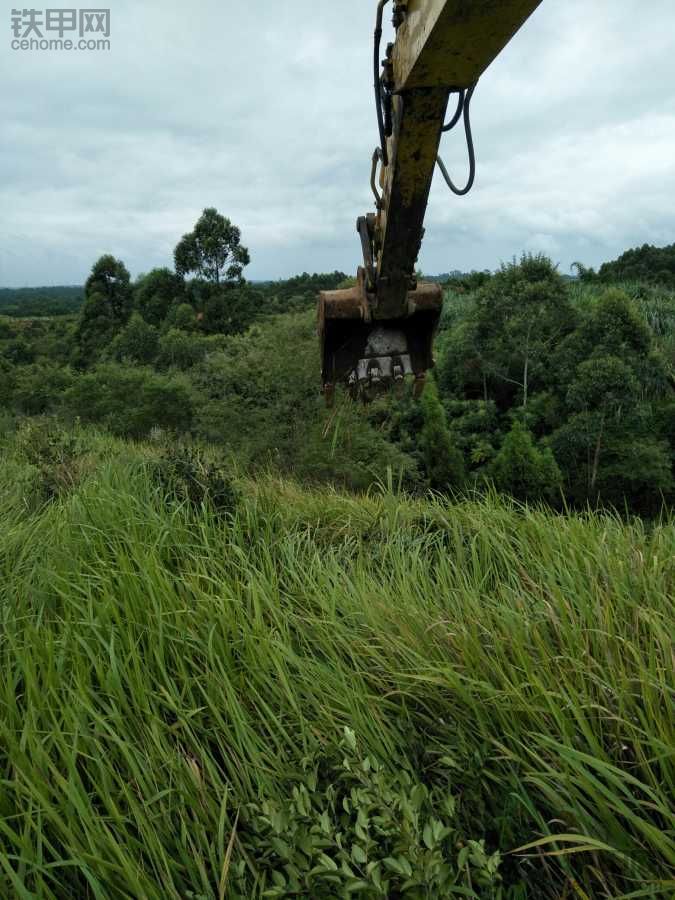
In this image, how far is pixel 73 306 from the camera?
64875mm

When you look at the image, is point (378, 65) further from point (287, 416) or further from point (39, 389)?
point (39, 389)

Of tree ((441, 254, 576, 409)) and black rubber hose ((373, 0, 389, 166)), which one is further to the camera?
tree ((441, 254, 576, 409))

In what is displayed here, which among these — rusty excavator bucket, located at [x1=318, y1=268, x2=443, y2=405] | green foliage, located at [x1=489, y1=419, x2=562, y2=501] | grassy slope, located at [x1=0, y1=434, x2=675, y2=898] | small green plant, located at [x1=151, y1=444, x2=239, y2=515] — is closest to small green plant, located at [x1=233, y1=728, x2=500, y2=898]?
grassy slope, located at [x1=0, y1=434, x2=675, y2=898]

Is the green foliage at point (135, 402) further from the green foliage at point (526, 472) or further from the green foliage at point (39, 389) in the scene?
the green foliage at point (526, 472)

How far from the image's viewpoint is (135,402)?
726 inches

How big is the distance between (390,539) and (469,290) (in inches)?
1398

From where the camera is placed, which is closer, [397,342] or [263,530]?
[397,342]

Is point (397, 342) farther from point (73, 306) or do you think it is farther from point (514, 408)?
point (73, 306)

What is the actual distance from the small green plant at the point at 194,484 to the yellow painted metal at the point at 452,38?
2.44 metres

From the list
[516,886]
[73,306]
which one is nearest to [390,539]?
[516,886]

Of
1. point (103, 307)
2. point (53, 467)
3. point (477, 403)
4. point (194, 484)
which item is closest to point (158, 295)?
point (103, 307)

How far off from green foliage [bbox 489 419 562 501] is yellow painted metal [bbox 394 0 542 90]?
13.6 meters

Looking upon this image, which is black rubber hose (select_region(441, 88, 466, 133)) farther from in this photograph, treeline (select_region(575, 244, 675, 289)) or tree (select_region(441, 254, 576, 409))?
treeline (select_region(575, 244, 675, 289))

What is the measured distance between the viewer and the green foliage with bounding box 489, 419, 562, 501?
14.9 meters
